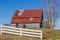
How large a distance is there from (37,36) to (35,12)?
34.8 metres

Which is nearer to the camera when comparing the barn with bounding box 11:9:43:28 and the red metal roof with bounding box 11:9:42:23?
the barn with bounding box 11:9:43:28

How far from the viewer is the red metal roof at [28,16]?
52.4 m

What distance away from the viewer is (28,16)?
53.2 meters

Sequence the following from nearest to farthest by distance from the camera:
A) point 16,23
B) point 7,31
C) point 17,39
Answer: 1. point 17,39
2. point 7,31
3. point 16,23

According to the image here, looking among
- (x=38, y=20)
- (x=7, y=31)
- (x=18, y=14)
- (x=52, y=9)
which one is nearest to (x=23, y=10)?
(x=18, y=14)

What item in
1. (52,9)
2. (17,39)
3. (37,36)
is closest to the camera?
(17,39)

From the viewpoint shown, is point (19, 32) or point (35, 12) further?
point (35, 12)

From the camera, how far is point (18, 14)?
181 feet

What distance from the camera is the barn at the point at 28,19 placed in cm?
5178

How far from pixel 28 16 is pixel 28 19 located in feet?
3.01

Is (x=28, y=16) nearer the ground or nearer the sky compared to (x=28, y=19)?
nearer the sky

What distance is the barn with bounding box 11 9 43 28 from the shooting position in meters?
51.8

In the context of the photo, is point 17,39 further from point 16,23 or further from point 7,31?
point 16,23

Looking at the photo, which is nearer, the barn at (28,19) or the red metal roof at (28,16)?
the barn at (28,19)
